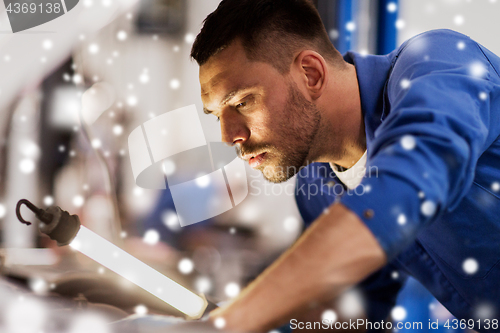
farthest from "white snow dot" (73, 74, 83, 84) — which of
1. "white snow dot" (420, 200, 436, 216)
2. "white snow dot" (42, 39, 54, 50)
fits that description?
"white snow dot" (420, 200, 436, 216)

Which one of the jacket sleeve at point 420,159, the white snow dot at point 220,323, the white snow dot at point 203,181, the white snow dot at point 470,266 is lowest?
the white snow dot at point 203,181

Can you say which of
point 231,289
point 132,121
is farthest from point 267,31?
point 231,289

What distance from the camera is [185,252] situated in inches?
48.1

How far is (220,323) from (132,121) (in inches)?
40.2

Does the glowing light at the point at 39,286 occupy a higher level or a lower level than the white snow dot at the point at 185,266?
higher

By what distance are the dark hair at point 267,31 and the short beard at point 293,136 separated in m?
0.09

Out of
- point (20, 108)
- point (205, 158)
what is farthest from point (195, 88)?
point (20, 108)

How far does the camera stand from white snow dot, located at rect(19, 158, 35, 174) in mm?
1133

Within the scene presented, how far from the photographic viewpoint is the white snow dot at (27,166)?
1133 millimetres

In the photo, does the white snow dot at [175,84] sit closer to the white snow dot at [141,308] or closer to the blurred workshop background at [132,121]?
the blurred workshop background at [132,121]

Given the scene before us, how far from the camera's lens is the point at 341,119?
854 mm

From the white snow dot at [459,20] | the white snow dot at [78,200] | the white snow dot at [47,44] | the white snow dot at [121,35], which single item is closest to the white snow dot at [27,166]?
the white snow dot at [78,200]

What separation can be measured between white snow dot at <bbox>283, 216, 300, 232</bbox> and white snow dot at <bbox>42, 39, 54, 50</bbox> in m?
1.04

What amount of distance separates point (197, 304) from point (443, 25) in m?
1.17
